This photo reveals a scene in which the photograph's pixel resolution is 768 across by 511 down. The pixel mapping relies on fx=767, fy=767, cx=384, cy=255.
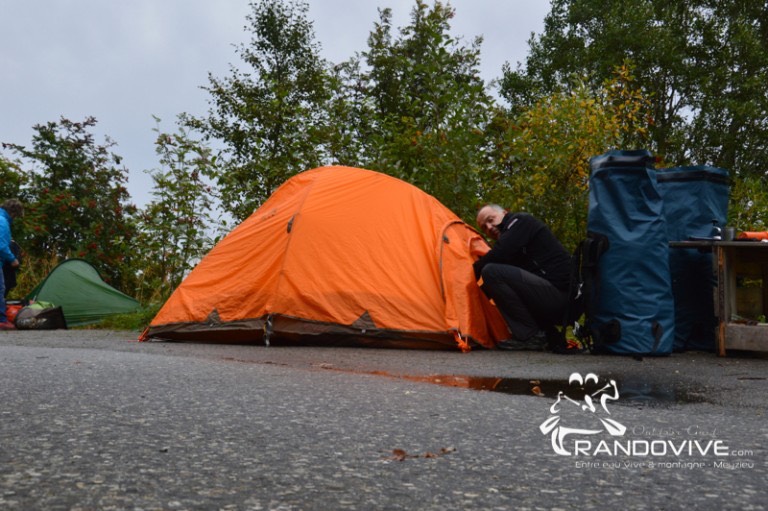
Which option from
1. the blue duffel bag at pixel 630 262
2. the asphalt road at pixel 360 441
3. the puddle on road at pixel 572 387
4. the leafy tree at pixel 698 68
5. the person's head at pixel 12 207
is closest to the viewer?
the asphalt road at pixel 360 441

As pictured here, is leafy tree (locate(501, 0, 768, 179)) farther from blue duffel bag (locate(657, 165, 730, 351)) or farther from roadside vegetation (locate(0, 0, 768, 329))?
blue duffel bag (locate(657, 165, 730, 351))

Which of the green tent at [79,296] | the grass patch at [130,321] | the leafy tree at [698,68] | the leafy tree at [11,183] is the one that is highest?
the leafy tree at [698,68]

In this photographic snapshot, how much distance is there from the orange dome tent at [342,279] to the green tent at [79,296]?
4.76m

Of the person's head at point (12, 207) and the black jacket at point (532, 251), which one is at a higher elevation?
the person's head at point (12, 207)

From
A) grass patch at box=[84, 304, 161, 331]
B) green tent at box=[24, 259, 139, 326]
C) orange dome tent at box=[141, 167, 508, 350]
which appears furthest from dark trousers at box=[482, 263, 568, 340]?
green tent at box=[24, 259, 139, 326]

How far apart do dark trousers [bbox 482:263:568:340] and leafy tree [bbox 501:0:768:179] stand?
17731 mm

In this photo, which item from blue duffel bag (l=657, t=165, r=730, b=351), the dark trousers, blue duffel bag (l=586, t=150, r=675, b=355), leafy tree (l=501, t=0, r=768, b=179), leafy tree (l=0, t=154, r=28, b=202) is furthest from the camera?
leafy tree (l=501, t=0, r=768, b=179)

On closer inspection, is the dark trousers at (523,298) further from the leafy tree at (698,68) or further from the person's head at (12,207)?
the leafy tree at (698,68)

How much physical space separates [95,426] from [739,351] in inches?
220

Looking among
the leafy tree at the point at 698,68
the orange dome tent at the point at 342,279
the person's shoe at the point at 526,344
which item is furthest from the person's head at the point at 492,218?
the leafy tree at the point at 698,68

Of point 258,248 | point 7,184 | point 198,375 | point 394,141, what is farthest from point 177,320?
point 7,184

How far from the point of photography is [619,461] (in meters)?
2.40

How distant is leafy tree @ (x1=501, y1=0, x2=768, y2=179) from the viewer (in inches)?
915

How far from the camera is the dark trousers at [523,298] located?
6570 mm
